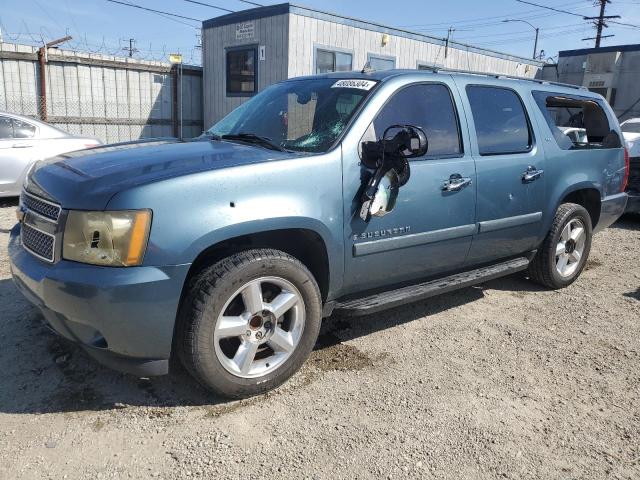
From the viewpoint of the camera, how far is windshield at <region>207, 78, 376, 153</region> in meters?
3.26

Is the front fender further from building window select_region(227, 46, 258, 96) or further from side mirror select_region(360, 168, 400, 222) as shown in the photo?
building window select_region(227, 46, 258, 96)

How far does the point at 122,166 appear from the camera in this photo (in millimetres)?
2785

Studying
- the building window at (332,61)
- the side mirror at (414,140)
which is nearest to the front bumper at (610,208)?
the side mirror at (414,140)

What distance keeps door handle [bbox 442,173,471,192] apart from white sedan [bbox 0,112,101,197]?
5896 mm

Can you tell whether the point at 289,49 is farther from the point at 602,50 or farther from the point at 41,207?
the point at 602,50

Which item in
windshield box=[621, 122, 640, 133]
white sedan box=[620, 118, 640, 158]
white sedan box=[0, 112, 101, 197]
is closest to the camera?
white sedan box=[0, 112, 101, 197]

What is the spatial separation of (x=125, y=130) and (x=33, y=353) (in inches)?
463

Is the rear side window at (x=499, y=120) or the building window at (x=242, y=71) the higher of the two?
the building window at (x=242, y=71)

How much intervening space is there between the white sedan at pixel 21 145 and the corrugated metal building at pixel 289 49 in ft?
18.8

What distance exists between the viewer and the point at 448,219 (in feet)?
12.0

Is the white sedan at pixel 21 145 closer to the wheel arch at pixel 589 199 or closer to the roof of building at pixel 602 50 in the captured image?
the wheel arch at pixel 589 199

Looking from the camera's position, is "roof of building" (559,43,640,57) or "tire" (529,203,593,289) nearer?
"tire" (529,203,593,289)

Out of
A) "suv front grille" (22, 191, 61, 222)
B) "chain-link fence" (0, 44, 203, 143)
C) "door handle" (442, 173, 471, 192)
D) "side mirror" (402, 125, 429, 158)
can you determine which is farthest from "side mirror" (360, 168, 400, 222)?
"chain-link fence" (0, 44, 203, 143)

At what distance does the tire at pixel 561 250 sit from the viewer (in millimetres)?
4719
